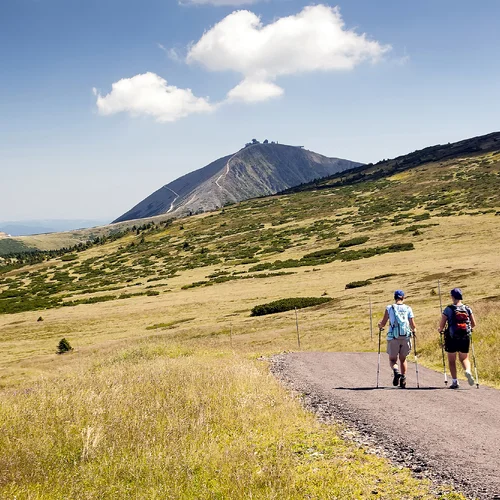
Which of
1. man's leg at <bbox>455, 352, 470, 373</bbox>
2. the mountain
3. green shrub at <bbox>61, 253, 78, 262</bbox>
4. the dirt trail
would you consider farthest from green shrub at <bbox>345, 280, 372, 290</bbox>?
the mountain

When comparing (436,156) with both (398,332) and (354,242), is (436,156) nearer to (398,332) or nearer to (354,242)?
(354,242)

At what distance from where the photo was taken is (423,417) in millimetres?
9000

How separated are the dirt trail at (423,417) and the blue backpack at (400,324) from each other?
4.82 ft

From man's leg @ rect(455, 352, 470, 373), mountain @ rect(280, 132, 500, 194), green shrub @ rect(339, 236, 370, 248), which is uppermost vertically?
mountain @ rect(280, 132, 500, 194)

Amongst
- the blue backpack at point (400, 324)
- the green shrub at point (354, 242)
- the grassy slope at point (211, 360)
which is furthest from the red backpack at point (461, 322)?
the green shrub at point (354, 242)

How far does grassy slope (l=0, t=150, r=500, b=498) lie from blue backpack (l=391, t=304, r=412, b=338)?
124 inches

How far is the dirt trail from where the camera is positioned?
6379 millimetres

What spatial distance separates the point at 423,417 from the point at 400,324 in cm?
373

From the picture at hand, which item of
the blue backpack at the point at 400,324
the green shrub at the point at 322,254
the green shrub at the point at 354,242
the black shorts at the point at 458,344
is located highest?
the blue backpack at the point at 400,324

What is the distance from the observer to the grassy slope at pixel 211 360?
6.17 metres

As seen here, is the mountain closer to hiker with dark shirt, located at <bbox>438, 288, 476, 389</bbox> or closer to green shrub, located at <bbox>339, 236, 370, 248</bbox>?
green shrub, located at <bbox>339, 236, 370, 248</bbox>

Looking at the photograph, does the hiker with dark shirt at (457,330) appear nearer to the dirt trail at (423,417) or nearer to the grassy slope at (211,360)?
the dirt trail at (423,417)

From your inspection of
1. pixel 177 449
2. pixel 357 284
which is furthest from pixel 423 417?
pixel 357 284

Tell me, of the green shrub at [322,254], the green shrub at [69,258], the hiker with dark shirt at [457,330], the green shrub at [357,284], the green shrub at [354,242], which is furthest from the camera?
the green shrub at [69,258]
